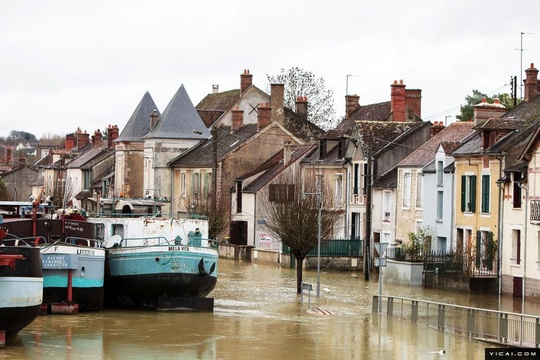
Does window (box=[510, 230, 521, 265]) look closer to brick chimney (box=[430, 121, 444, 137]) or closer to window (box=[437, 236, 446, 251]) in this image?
window (box=[437, 236, 446, 251])

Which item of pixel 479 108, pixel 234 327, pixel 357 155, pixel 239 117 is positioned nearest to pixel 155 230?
pixel 234 327

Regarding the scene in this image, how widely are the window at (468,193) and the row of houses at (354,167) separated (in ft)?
0.15

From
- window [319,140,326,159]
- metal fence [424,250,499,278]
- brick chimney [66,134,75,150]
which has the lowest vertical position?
metal fence [424,250,499,278]

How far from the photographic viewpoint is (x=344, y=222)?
70.7 m

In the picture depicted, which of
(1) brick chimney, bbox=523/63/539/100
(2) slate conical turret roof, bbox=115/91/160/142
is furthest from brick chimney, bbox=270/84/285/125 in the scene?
(1) brick chimney, bbox=523/63/539/100

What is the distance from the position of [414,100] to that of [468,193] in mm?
21636

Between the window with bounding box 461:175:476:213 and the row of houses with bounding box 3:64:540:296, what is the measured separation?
0.05 meters

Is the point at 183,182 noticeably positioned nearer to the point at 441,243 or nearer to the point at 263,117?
the point at 263,117

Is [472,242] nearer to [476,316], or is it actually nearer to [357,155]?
[357,155]

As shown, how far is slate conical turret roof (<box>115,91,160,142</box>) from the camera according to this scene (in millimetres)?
94875

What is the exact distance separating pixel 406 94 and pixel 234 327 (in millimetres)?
41012

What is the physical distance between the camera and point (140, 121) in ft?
313

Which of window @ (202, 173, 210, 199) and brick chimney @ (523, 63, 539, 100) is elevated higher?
brick chimney @ (523, 63, 539, 100)

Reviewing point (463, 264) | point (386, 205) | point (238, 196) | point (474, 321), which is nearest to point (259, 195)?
point (238, 196)
